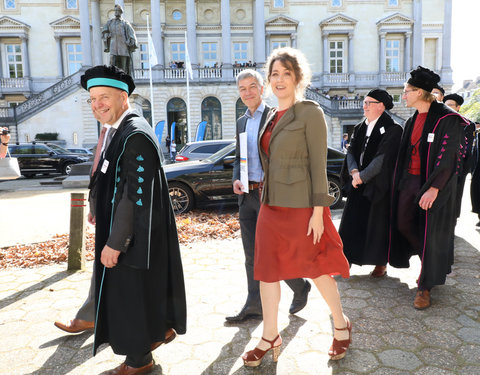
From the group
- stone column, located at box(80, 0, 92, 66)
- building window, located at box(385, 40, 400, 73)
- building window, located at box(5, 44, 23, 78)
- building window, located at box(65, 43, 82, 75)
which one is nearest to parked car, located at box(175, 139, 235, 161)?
stone column, located at box(80, 0, 92, 66)

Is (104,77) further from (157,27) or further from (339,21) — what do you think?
(339,21)

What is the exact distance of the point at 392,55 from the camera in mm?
37281

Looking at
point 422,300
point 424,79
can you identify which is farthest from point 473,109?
point 422,300

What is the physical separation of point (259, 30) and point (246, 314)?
33650 millimetres

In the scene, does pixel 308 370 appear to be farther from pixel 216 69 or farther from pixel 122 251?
pixel 216 69

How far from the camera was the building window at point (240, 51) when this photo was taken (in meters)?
36.0

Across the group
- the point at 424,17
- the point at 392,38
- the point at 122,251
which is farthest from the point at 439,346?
the point at 424,17

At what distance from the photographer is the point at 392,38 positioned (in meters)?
37.0

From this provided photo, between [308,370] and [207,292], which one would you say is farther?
[207,292]

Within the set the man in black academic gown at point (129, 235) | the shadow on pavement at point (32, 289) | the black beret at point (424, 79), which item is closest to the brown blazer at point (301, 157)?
the man in black academic gown at point (129, 235)

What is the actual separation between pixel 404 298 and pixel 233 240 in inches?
117

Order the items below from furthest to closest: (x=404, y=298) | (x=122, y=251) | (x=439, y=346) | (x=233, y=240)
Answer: (x=233, y=240) < (x=404, y=298) < (x=439, y=346) < (x=122, y=251)

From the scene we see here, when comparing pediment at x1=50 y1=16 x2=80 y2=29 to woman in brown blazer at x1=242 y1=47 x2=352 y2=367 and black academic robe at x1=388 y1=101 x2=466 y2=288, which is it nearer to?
black academic robe at x1=388 y1=101 x2=466 y2=288

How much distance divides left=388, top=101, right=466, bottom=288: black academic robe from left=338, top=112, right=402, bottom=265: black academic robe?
0.36m
